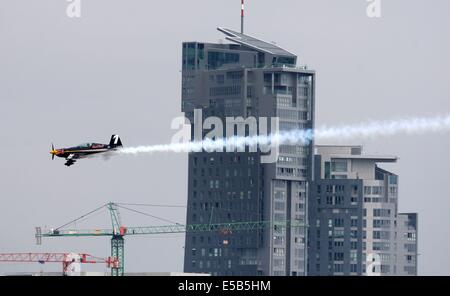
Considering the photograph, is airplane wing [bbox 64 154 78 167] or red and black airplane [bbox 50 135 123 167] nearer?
airplane wing [bbox 64 154 78 167]

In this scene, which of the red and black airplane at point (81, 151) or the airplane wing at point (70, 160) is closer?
the airplane wing at point (70, 160)

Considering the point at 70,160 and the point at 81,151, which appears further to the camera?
the point at 81,151
